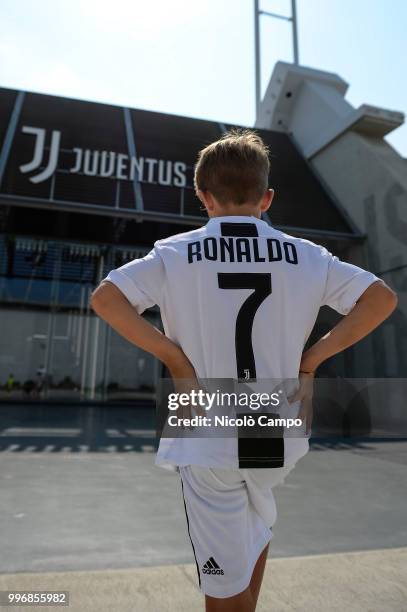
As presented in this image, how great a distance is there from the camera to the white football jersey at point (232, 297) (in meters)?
1.11

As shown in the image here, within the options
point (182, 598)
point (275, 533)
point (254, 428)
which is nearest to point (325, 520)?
point (275, 533)

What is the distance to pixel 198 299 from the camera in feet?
3.70

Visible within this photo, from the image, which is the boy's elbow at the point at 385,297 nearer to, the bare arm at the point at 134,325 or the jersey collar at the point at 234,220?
the jersey collar at the point at 234,220

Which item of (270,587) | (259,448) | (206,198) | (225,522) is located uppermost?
(206,198)

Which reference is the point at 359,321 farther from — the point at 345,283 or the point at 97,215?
the point at 97,215

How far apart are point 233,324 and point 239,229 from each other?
273mm

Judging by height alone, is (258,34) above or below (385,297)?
above

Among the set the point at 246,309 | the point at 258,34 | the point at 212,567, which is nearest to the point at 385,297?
the point at 246,309

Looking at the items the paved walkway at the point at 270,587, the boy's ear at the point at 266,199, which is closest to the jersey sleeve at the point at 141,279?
the boy's ear at the point at 266,199

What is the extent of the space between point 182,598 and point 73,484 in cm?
260

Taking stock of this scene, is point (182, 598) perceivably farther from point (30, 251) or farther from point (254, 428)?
point (30, 251)

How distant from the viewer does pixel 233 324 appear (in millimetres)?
1106

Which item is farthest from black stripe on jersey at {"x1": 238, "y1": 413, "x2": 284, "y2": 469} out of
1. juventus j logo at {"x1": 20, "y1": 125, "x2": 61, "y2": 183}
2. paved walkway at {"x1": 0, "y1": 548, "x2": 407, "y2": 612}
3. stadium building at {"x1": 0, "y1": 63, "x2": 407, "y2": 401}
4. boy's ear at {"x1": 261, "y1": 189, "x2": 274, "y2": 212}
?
juventus j logo at {"x1": 20, "y1": 125, "x2": 61, "y2": 183}

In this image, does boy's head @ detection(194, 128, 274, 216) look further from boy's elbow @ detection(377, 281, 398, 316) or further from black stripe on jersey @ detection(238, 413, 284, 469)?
black stripe on jersey @ detection(238, 413, 284, 469)
